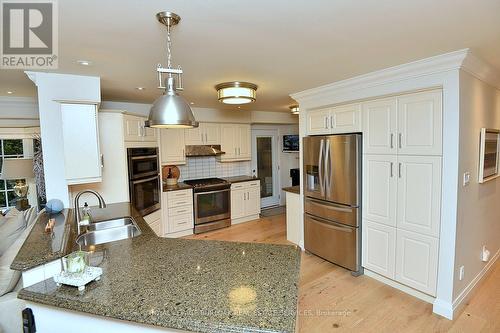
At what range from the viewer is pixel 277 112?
5695mm

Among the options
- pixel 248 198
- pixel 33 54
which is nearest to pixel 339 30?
pixel 33 54

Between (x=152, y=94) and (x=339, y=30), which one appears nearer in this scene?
(x=339, y=30)

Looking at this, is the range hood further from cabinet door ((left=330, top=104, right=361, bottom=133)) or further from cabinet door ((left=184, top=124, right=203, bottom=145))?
cabinet door ((left=330, top=104, right=361, bottom=133))

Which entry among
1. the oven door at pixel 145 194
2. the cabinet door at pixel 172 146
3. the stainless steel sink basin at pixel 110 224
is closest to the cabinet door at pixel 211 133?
the cabinet door at pixel 172 146

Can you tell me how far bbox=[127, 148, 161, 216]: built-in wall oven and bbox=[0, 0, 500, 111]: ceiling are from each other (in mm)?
1157

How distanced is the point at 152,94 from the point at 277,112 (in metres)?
2.86

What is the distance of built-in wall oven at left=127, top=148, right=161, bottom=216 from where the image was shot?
11.2 ft

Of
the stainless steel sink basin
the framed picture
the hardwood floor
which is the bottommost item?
the hardwood floor

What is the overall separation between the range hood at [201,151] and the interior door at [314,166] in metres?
2.01

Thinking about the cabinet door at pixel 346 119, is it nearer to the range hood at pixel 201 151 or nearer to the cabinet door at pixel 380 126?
the cabinet door at pixel 380 126

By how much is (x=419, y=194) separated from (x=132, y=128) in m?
3.35

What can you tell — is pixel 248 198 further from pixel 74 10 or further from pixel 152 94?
pixel 74 10

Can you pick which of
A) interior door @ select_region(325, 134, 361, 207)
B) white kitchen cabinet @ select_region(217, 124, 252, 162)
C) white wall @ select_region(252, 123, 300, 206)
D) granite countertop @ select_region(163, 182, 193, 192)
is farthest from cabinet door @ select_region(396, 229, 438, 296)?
white wall @ select_region(252, 123, 300, 206)

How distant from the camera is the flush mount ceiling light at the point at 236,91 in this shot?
9.59 feet
